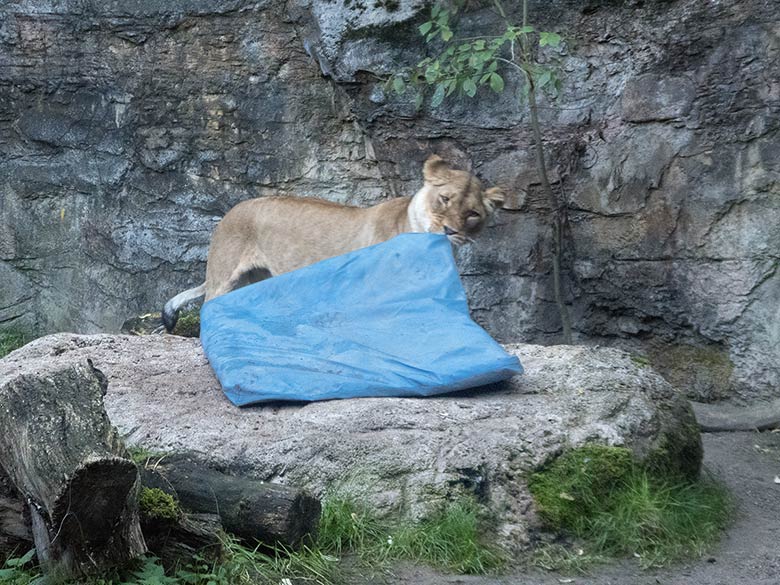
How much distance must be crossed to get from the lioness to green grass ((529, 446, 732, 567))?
3.28 m

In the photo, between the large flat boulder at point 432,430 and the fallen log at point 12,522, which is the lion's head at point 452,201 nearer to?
the large flat boulder at point 432,430

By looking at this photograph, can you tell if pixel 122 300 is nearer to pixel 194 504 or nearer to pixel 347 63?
pixel 347 63

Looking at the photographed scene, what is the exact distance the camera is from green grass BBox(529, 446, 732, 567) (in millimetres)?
4641

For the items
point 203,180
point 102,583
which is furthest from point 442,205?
point 102,583

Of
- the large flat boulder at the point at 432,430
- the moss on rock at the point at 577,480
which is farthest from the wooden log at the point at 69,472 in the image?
the moss on rock at the point at 577,480

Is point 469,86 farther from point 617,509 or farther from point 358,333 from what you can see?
point 617,509

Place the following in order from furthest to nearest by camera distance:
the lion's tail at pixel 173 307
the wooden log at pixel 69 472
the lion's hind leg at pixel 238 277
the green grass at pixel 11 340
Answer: the green grass at pixel 11 340, the lion's hind leg at pixel 238 277, the lion's tail at pixel 173 307, the wooden log at pixel 69 472

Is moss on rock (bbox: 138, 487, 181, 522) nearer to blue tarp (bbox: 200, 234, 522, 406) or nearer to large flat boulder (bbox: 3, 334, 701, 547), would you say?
large flat boulder (bbox: 3, 334, 701, 547)

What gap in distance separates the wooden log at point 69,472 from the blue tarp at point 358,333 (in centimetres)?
169

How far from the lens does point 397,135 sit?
8.98 metres

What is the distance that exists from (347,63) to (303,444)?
4.80 metres

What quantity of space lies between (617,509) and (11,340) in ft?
22.6

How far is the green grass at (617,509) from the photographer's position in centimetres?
464

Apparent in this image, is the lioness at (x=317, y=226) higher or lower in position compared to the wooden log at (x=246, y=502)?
higher
